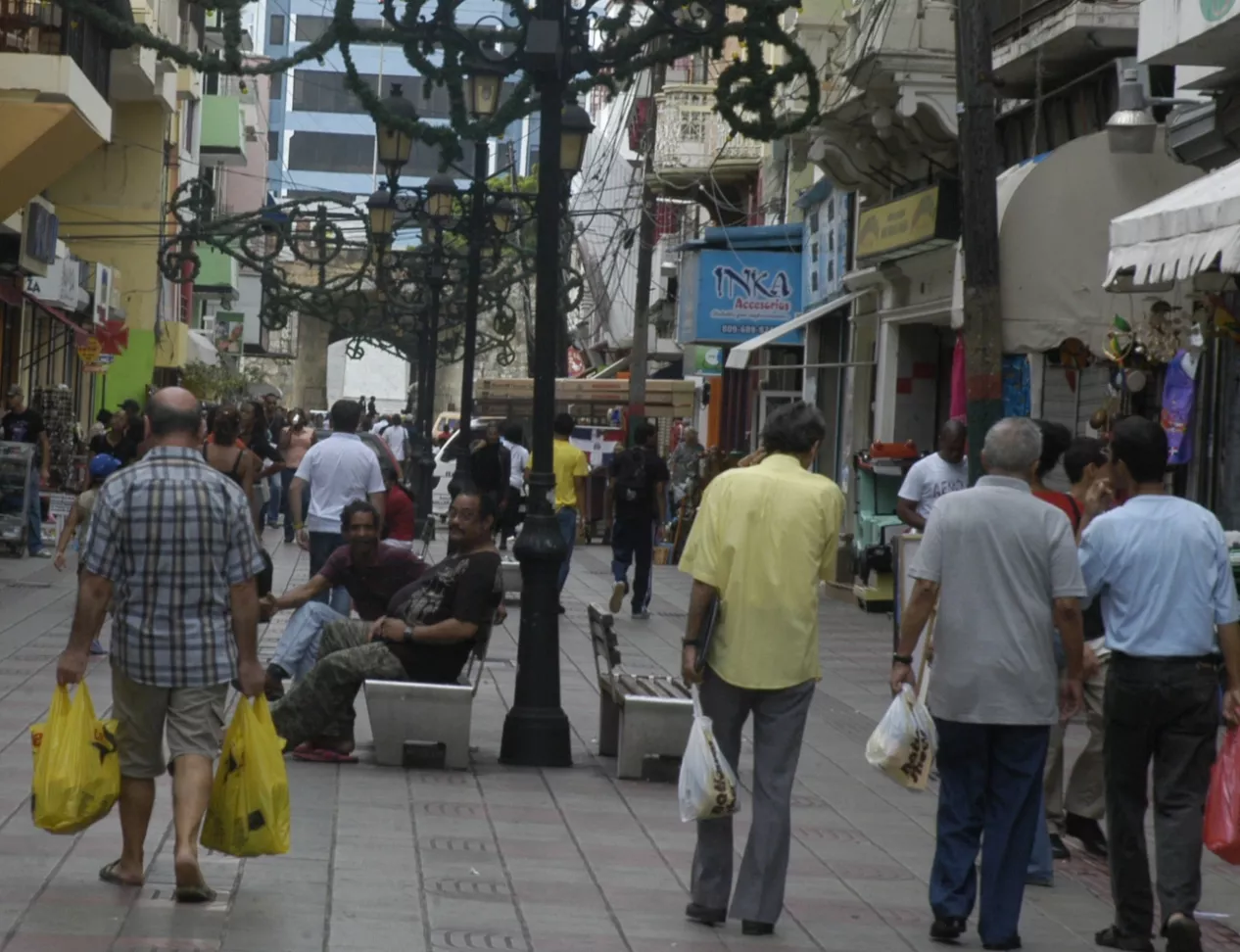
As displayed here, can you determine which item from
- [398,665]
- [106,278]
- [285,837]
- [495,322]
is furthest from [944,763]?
[106,278]

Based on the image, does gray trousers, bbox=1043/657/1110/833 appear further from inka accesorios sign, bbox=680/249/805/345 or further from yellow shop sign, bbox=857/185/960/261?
inka accesorios sign, bbox=680/249/805/345

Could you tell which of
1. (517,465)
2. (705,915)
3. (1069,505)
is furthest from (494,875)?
(517,465)

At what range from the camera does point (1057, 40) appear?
16969 mm

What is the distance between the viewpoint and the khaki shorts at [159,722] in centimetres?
728

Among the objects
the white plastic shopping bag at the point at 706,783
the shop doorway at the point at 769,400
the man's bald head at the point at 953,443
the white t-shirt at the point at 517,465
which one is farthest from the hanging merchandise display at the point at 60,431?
the white plastic shopping bag at the point at 706,783

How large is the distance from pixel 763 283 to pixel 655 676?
18734 millimetres

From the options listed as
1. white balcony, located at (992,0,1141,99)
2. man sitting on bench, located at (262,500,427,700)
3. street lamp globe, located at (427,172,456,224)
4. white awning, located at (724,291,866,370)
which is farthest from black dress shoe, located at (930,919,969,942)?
street lamp globe, located at (427,172,456,224)

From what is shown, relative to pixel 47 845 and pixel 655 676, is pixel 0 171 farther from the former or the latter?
pixel 47 845

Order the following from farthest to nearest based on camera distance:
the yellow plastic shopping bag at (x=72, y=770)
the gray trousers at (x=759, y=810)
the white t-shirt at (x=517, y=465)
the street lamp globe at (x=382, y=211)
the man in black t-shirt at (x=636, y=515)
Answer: the street lamp globe at (x=382, y=211), the white t-shirt at (x=517, y=465), the man in black t-shirt at (x=636, y=515), the gray trousers at (x=759, y=810), the yellow plastic shopping bag at (x=72, y=770)

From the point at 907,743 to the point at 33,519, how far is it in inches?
A: 700

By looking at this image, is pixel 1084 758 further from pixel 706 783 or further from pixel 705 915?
pixel 706 783

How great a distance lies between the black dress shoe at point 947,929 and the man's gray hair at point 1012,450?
4.88ft

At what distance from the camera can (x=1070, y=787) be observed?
30.1 ft

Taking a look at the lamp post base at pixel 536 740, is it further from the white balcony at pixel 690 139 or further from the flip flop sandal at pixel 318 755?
the white balcony at pixel 690 139
